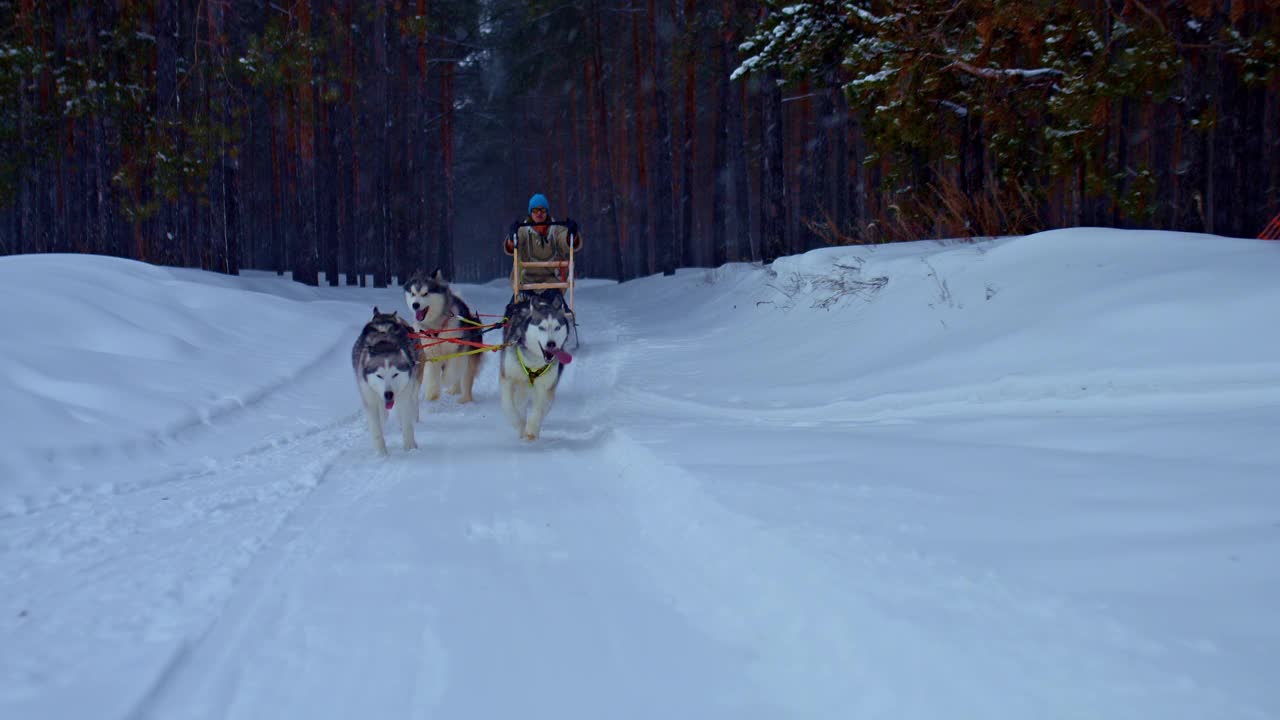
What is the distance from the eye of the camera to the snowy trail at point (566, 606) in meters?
2.03

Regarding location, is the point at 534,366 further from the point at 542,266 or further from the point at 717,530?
the point at 542,266

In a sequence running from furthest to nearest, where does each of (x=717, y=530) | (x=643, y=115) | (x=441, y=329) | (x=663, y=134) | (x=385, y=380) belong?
(x=643, y=115) < (x=663, y=134) < (x=441, y=329) < (x=385, y=380) < (x=717, y=530)

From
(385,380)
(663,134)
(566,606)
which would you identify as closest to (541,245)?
(385,380)

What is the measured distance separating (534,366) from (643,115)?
2068cm

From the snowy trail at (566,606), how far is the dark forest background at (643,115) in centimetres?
580

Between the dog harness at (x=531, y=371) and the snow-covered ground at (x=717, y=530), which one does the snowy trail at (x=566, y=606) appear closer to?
the snow-covered ground at (x=717, y=530)

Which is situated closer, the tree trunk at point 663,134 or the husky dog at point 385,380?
the husky dog at point 385,380

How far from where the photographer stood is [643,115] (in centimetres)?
2509

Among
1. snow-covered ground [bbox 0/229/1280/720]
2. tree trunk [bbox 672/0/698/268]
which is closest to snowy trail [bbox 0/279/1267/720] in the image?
snow-covered ground [bbox 0/229/1280/720]

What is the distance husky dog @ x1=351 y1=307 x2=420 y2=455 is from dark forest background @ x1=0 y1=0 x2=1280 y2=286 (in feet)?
19.7

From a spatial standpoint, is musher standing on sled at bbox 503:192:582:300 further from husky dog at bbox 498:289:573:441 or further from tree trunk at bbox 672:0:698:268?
tree trunk at bbox 672:0:698:268

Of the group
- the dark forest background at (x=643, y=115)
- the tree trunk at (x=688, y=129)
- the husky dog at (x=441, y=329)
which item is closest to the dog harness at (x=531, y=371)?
the husky dog at (x=441, y=329)

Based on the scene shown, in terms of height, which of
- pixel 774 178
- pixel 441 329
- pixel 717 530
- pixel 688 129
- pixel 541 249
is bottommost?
pixel 717 530

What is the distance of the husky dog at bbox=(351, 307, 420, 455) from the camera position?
5.28 metres
